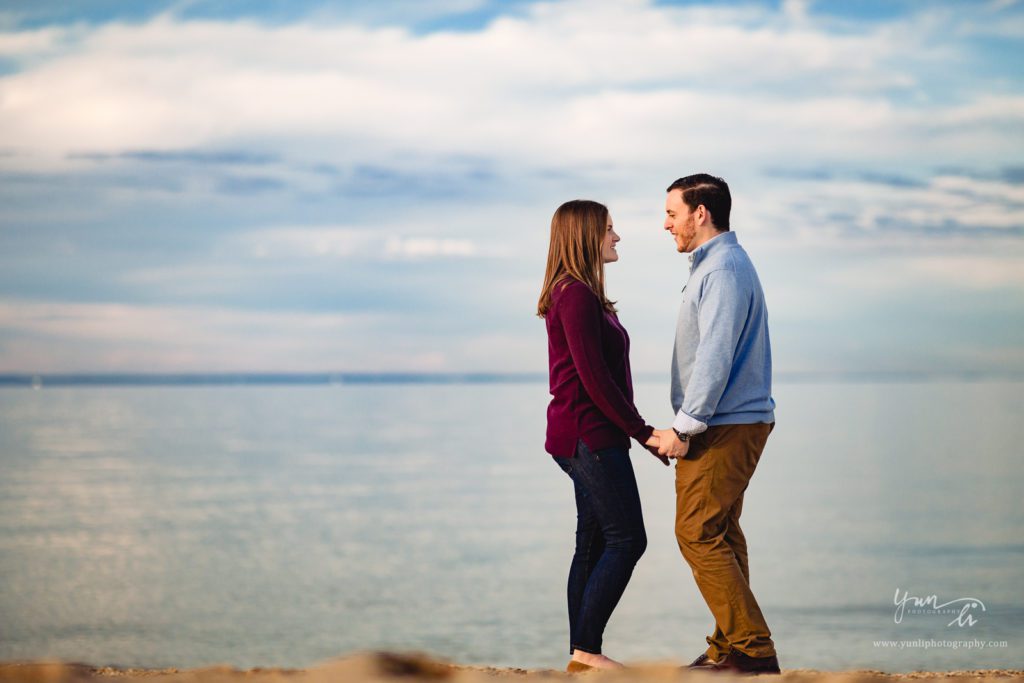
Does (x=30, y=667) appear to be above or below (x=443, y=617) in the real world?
above

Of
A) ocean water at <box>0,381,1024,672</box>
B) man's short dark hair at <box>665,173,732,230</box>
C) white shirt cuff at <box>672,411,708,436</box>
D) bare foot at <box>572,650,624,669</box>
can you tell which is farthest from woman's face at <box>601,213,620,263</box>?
ocean water at <box>0,381,1024,672</box>

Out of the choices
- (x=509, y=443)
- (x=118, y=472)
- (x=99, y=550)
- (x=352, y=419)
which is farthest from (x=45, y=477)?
(x=352, y=419)

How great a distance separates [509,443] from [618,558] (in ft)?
137

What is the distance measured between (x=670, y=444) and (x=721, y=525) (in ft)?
1.55

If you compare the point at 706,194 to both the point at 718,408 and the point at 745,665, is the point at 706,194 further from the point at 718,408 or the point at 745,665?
the point at 745,665

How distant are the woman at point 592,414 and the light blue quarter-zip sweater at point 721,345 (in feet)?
0.83

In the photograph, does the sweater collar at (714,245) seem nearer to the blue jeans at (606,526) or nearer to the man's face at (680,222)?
the man's face at (680,222)

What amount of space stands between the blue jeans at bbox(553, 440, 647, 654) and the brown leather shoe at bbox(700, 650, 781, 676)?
535mm

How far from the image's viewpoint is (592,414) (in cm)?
500

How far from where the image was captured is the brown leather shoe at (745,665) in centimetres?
490

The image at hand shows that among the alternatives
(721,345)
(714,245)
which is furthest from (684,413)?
(714,245)

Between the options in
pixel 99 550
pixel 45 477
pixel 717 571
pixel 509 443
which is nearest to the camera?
pixel 717 571

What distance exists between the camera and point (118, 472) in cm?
3516

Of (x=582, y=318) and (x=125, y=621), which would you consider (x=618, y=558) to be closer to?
(x=582, y=318)
